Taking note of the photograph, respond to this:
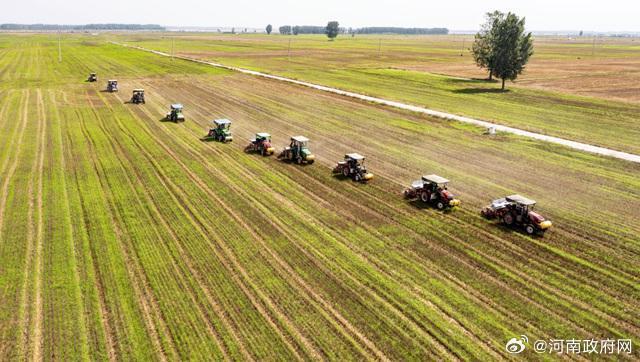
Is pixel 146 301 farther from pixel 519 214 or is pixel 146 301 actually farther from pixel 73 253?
pixel 519 214

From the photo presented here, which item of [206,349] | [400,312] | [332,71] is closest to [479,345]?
[400,312]

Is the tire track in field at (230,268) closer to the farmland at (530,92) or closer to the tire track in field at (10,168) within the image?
the tire track in field at (10,168)

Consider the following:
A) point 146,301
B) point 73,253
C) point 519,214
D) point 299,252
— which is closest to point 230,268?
point 299,252

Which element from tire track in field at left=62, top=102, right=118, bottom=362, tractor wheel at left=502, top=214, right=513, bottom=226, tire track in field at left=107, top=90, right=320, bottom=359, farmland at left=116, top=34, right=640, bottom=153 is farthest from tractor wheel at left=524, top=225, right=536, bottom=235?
farmland at left=116, top=34, right=640, bottom=153

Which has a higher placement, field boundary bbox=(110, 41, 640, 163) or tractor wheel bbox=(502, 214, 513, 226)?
field boundary bbox=(110, 41, 640, 163)

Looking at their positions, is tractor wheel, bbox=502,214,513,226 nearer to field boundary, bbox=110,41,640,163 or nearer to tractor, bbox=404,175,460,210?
tractor, bbox=404,175,460,210

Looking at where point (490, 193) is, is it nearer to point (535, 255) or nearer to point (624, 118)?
point (535, 255)
